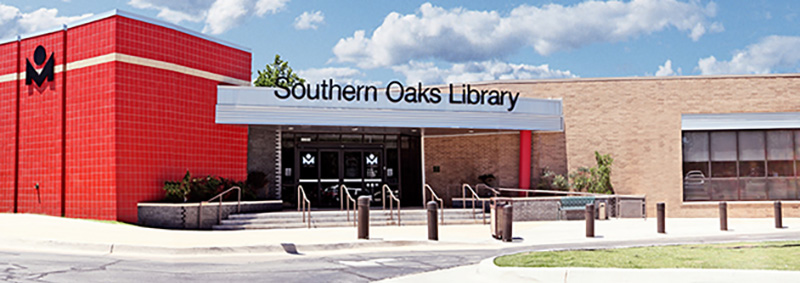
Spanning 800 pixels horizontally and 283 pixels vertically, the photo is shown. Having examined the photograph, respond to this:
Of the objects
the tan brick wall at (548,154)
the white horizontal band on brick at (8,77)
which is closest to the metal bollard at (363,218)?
the white horizontal band on brick at (8,77)

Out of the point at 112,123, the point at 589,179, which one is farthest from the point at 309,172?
the point at 589,179

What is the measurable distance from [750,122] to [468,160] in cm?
1075

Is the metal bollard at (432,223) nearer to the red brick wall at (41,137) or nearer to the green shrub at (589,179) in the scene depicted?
the red brick wall at (41,137)

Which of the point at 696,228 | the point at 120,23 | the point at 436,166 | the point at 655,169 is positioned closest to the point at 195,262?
the point at 120,23

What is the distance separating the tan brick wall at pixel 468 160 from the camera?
90.4 feet

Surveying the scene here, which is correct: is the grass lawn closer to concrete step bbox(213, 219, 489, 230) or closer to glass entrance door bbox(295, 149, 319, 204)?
concrete step bbox(213, 219, 489, 230)

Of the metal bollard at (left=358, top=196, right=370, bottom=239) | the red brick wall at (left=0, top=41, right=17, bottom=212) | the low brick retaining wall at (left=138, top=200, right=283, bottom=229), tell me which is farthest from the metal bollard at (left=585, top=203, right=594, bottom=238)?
the red brick wall at (left=0, top=41, right=17, bottom=212)

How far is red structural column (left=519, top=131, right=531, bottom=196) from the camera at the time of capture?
26625 mm

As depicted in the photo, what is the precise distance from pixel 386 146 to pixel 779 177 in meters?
15.1

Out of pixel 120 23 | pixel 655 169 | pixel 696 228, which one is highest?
pixel 120 23

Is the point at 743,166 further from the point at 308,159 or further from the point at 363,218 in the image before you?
the point at 363,218

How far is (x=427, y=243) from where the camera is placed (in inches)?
613

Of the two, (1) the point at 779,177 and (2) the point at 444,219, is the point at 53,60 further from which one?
(1) the point at 779,177

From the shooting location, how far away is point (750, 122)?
87.5ft
